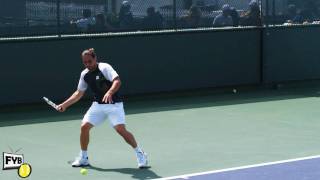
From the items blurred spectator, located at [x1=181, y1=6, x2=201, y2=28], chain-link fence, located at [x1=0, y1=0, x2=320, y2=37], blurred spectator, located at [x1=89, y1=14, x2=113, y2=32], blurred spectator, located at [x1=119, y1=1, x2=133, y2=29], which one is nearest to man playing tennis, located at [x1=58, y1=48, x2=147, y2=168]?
chain-link fence, located at [x1=0, y1=0, x2=320, y2=37]

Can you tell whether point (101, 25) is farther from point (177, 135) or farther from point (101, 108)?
point (101, 108)

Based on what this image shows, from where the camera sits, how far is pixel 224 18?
16.3m

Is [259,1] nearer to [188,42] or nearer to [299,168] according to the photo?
[188,42]

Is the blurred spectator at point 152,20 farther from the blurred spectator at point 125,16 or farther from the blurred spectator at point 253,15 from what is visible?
the blurred spectator at point 253,15

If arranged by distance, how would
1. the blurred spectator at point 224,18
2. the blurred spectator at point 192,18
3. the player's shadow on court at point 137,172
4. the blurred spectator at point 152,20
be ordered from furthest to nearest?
the blurred spectator at point 224,18 < the blurred spectator at point 192,18 < the blurred spectator at point 152,20 < the player's shadow on court at point 137,172

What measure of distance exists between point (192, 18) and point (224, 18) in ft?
2.77

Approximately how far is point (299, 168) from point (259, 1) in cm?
836

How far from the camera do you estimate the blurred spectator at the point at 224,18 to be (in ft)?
53.0

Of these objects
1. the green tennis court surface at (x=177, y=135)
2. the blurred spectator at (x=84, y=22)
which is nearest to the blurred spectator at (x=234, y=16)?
the green tennis court surface at (x=177, y=135)

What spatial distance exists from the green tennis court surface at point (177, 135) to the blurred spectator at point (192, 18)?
1.52 metres

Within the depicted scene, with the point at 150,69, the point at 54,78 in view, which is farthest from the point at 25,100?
the point at 150,69

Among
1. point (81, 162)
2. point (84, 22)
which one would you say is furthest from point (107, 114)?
point (84, 22)

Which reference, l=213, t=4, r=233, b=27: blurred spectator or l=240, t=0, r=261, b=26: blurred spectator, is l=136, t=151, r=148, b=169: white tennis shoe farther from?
l=240, t=0, r=261, b=26: blurred spectator

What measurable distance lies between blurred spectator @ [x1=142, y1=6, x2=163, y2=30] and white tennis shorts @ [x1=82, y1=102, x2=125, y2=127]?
6264 millimetres
